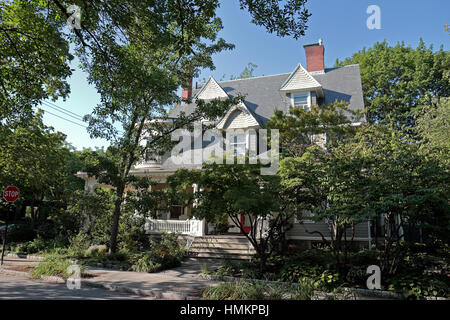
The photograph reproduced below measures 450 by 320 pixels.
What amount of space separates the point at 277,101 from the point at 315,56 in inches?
194

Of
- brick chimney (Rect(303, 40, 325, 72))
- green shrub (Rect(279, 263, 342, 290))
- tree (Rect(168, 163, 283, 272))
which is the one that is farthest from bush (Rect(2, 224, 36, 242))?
brick chimney (Rect(303, 40, 325, 72))

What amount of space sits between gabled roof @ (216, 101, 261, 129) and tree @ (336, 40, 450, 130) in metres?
15.1

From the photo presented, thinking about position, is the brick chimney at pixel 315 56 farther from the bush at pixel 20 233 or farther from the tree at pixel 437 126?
the bush at pixel 20 233

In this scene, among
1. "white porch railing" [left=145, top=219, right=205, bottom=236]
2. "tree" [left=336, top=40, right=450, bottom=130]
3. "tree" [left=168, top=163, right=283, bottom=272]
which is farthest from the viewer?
"tree" [left=336, top=40, right=450, bottom=130]

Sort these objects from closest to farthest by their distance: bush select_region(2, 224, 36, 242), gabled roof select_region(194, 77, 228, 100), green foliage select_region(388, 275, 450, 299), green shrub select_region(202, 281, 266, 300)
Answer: green shrub select_region(202, 281, 266, 300)
green foliage select_region(388, 275, 450, 299)
bush select_region(2, 224, 36, 242)
gabled roof select_region(194, 77, 228, 100)

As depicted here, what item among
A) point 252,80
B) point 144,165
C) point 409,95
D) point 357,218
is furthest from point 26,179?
point 409,95

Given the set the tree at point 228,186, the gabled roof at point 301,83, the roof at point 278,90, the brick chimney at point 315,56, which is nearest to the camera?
the tree at point 228,186

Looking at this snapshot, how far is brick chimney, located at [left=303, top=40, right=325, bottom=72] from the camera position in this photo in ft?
69.6

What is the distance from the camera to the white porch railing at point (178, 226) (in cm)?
1562

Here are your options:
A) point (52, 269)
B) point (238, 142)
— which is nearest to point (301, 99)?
point (238, 142)

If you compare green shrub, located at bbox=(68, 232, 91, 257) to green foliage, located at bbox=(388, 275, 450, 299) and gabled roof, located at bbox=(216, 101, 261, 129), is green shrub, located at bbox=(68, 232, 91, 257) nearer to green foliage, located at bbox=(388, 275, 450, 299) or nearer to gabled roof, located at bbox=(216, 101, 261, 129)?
gabled roof, located at bbox=(216, 101, 261, 129)

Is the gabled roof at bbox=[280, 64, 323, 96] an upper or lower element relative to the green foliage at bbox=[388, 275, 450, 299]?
upper

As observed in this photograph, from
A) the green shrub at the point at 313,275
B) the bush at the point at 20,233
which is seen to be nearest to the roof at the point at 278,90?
the green shrub at the point at 313,275

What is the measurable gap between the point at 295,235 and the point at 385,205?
8196 millimetres
